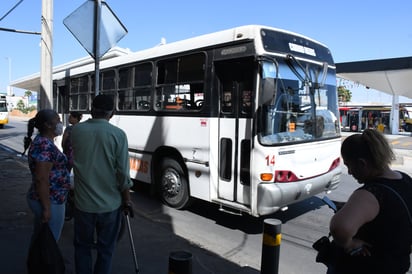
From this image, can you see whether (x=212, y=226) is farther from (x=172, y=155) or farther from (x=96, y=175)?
(x=96, y=175)

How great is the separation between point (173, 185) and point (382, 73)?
889 inches

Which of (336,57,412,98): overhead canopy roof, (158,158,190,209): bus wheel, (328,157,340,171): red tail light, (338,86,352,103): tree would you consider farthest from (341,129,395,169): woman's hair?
(338,86,352,103): tree

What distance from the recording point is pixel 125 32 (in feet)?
18.9

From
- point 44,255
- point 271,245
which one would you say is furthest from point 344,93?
point 44,255

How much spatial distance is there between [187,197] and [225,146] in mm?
1323

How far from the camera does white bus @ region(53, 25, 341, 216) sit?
513 cm

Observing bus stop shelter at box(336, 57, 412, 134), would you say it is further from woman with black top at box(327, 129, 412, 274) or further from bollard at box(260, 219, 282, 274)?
woman with black top at box(327, 129, 412, 274)

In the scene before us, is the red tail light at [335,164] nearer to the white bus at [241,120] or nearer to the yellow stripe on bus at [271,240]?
the white bus at [241,120]

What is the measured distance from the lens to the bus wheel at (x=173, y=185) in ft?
21.2

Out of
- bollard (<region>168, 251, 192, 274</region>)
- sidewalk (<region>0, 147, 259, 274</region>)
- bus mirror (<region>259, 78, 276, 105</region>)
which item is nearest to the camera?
bollard (<region>168, 251, 192, 274</region>)

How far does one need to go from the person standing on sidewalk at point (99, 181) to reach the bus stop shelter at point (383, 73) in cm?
2358

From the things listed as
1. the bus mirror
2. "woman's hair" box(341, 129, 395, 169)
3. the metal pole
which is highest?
the metal pole

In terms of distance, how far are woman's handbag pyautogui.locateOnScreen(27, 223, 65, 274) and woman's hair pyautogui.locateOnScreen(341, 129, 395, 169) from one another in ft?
7.73

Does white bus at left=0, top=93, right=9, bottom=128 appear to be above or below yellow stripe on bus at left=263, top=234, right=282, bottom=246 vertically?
above
